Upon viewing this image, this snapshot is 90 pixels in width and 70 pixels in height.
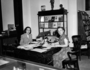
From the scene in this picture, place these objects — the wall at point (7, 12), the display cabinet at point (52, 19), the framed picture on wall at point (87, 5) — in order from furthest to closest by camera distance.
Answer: the framed picture on wall at point (87, 5)
the wall at point (7, 12)
the display cabinet at point (52, 19)

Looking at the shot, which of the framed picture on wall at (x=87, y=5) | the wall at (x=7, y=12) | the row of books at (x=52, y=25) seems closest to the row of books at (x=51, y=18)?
the row of books at (x=52, y=25)

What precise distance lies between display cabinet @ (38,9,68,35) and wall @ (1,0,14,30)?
5.05 feet

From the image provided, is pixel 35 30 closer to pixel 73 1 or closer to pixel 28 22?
pixel 28 22

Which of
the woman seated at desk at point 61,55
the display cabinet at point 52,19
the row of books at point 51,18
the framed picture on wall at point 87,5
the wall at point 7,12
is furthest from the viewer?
the framed picture on wall at point 87,5

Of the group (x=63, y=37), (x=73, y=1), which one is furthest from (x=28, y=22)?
(x=63, y=37)

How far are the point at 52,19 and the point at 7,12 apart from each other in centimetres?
258

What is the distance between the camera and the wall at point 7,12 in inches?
255

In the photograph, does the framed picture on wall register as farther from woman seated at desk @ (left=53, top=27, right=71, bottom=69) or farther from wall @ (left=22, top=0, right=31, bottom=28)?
woman seated at desk @ (left=53, top=27, right=71, bottom=69)

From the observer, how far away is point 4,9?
6.81 meters

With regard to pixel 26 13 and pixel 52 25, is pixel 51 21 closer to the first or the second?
pixel 52 25

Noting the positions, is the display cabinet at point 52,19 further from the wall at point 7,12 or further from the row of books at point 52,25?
the wall at point 7,12

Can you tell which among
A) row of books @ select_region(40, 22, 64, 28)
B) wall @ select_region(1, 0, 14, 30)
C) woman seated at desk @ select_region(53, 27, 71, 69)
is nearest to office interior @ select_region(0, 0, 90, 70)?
wall @ select_region(1, 0, 14, 30)

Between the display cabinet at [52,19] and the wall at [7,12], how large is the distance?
1.54 metres

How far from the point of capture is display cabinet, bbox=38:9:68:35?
576 centimetres
